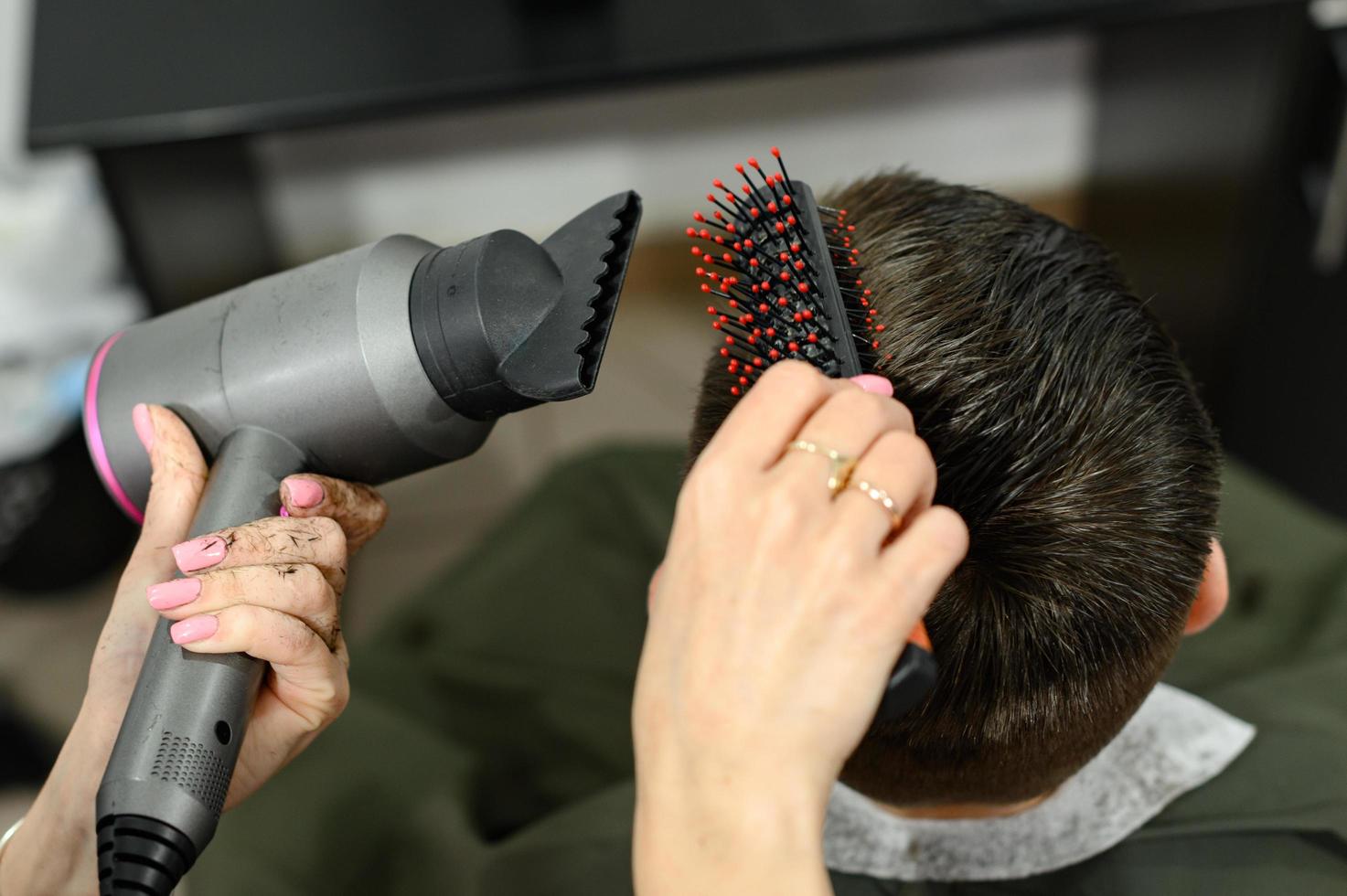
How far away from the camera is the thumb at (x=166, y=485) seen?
0.77 meters

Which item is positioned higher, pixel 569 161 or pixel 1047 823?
pixel 569 161

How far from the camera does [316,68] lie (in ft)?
4.95

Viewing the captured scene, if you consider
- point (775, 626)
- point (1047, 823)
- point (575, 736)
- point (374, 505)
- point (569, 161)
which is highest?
point (775, 626)

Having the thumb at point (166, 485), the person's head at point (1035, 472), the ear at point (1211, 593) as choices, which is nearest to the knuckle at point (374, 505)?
the thumb at point (166, 485)

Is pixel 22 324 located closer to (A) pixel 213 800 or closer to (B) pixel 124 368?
(B) pixel 124 368

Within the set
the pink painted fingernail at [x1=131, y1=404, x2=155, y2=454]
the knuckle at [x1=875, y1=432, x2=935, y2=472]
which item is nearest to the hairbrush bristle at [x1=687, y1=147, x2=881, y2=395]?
the knuckle at [x1=875, y1=432, x2=935, y2=472]

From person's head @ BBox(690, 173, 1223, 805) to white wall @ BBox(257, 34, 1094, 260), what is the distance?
4.69ft

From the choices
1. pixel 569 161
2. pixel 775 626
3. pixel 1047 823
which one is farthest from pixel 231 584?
pixel 569 161

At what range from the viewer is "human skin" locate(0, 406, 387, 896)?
2.39 ft

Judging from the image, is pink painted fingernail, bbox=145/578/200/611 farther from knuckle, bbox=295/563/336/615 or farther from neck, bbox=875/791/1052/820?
neck, bbox=875/791/1052/820

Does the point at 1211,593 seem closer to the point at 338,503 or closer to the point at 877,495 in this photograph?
the point at 877,495

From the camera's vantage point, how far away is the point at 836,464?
1.70ft

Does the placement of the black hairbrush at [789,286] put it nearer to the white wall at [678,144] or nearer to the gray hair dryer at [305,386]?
the gray hair dryer at [305,386]

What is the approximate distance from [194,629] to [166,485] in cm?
14
